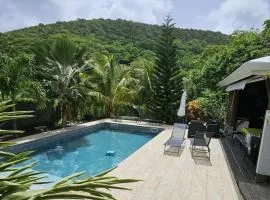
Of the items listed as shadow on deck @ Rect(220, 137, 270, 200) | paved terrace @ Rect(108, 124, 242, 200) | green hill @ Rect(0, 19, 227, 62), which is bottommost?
paved terrace @ Rect(108, 124, 242, 200)

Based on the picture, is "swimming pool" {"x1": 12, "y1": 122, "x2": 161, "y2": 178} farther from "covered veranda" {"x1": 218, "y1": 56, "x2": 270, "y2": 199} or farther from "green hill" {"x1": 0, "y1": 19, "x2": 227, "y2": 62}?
"green hill" {"x1": 0, "y1": 19, "x2": 227, "y2": 62}

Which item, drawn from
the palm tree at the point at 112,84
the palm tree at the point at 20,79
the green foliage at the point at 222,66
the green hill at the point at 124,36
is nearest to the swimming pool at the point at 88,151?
the palm tree at the point at 20,79

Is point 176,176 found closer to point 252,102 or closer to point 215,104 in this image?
point 252,102

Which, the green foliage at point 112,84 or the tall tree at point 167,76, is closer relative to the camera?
the tall tree at point 167,76

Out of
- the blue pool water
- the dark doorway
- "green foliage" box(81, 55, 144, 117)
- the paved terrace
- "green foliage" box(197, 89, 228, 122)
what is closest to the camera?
the paved terrace

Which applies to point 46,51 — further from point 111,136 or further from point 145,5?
point 145,5

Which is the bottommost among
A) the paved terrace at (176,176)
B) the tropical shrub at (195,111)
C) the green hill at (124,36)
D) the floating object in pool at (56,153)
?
the floating object in pool at (56,153)

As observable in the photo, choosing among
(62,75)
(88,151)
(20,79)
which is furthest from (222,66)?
(20,79)

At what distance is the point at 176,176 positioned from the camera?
17.9ft

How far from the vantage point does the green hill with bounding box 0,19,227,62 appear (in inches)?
953

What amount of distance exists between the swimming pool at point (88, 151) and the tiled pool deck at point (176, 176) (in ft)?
5.19

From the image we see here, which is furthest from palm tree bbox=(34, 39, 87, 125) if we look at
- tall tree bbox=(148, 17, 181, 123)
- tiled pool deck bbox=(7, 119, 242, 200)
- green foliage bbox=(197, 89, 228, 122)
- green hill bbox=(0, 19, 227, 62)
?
green hill bbox=(0, 19, 227, 62)

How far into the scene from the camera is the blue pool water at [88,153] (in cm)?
762

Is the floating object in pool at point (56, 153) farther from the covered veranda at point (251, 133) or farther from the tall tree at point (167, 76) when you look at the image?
the tall tree at point (167, 76)
